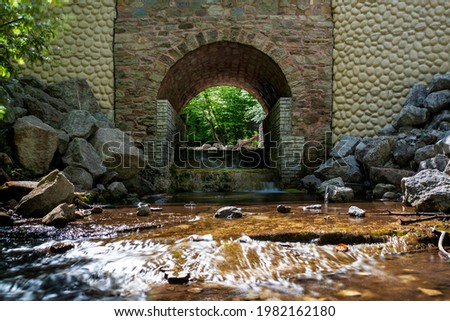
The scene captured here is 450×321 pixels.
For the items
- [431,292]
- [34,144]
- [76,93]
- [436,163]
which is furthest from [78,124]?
[436,163]

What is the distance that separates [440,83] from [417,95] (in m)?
0.49

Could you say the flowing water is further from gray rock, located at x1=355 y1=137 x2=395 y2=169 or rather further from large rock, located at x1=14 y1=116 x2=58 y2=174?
gray rock, located at x1=355 y1=137 x2=395 y2=169

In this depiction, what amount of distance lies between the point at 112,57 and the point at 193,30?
2.05 meters

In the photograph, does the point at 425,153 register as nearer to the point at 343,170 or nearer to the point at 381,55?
the point at 343,170

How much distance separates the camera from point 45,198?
3.51m

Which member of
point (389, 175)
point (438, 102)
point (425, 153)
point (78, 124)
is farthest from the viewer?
point (438, 102)

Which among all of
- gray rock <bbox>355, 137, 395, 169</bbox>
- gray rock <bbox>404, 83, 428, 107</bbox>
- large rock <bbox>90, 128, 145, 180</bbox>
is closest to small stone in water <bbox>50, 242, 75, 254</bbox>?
large rock <bbox>90, 128, 145, 180</bbox>

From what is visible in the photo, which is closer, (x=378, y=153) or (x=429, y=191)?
(x=429, y=191)

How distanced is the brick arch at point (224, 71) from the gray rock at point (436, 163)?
3.37 meters

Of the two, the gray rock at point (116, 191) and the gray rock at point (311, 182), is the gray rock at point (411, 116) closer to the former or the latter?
the gray rock at point (311, 182)

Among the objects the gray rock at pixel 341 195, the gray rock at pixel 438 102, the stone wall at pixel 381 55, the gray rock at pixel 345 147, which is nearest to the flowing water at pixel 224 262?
the gray rock at pixel 341 195

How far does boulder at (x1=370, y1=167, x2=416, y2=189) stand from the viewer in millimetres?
5676
